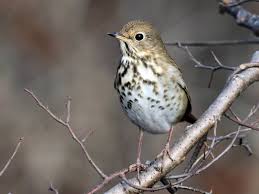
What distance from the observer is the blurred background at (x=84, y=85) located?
29.3 feet

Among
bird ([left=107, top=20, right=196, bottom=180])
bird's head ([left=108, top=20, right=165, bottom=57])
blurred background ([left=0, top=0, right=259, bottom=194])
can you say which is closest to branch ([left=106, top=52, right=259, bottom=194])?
bird ([left=107, top=20, right=196, bottom=180])

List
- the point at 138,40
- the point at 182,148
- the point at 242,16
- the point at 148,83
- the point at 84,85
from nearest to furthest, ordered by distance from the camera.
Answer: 1. the point at 182,148
2. the point at 148,83
3. the point at 138,40
4. the point at 242,16
5. the point at 84,85

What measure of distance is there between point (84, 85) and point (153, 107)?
4589mm

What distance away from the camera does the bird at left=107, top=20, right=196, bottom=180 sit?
4859 millimetres

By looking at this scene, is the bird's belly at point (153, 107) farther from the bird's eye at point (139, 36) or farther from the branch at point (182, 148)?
the branch at point (182, 148)

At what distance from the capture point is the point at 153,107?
493cm

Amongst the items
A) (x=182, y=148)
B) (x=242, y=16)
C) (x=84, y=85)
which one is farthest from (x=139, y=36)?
(x=84, y=85)

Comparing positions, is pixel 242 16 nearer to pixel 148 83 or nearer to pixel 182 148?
pixel 148 83

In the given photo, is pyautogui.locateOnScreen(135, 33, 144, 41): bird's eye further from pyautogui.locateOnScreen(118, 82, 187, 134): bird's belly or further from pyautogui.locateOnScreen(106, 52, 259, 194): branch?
pyautogui.locateOnScreen(106, 52, 259, 194): branch

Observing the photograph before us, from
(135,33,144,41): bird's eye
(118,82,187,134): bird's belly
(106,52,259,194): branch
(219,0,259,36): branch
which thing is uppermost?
(135,33,144,41): bird's eye

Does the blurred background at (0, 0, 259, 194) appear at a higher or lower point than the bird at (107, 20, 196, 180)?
higher

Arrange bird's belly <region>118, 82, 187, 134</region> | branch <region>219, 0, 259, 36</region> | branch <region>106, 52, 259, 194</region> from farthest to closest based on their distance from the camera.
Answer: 1. branch <region>219, 0, 259, 36</region>
2. bird's belly <region>118, 82, 187, 134</region>
3. branch <region>106, 52, 259, 194</region>

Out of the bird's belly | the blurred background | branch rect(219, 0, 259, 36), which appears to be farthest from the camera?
the blurred background

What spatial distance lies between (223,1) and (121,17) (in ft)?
15.7
